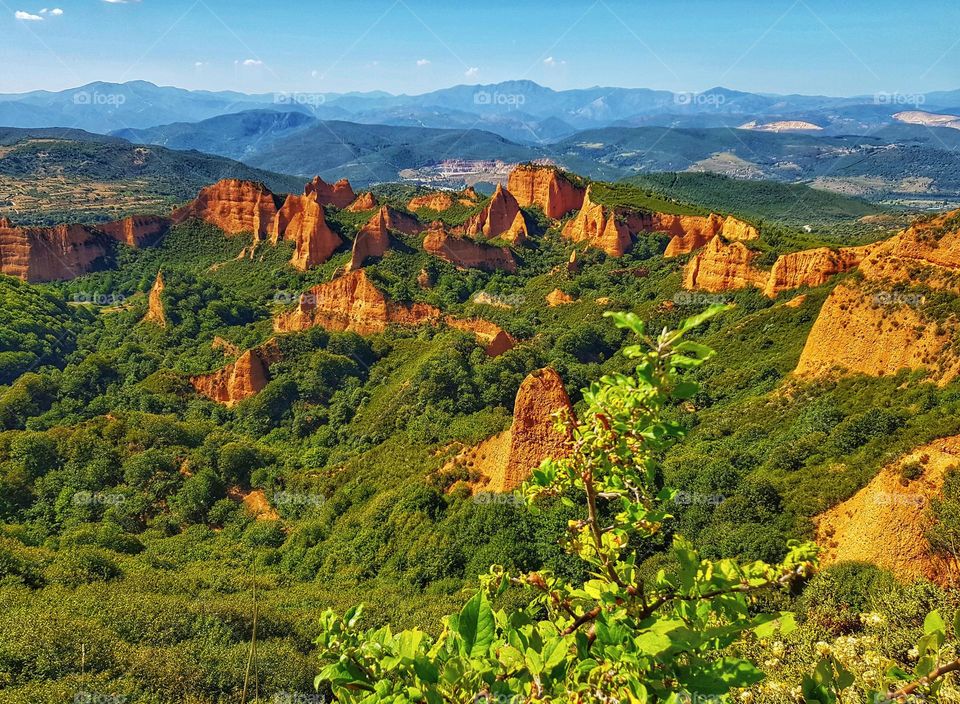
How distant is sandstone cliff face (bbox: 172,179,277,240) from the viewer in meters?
81.1

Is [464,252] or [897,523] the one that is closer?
[897,523]

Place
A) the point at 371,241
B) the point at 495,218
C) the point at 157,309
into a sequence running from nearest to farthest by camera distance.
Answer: the point at 157,309
the point at 371,241
the point at 495,218

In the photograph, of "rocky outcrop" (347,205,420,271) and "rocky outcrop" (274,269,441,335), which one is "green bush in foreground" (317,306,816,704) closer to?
"rocky outcrop" (274,269,441,335)

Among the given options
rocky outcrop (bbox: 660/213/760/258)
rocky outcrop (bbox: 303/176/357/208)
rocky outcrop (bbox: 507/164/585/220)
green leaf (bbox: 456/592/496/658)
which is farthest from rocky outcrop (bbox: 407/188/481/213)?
green leaf (bbox: 456/592/496/658)

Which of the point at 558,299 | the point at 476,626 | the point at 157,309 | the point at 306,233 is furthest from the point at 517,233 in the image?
the point at 476,626

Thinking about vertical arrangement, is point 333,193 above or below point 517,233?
above

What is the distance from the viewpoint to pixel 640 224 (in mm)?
84125

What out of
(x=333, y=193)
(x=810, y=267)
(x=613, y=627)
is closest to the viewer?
(x=613, y=627)

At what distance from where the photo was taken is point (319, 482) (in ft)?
106

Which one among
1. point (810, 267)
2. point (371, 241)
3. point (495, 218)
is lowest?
point (810, 267)

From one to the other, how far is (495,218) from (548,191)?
473 inches

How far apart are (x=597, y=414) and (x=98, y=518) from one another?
33625 mm

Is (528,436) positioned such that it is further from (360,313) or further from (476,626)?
(360,313)

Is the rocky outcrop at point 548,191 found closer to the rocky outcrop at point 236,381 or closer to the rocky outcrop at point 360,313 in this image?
the rocky outcrop at point 360,313
